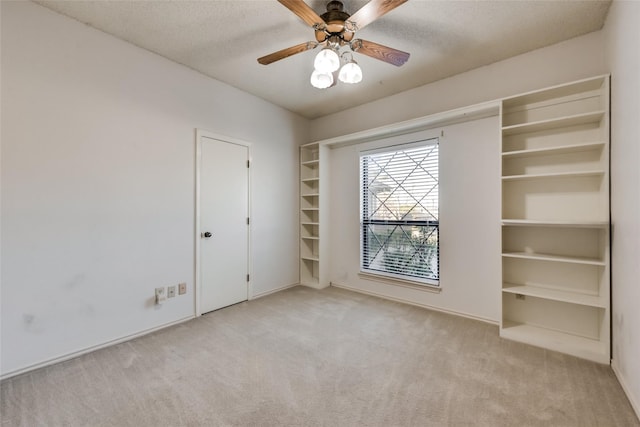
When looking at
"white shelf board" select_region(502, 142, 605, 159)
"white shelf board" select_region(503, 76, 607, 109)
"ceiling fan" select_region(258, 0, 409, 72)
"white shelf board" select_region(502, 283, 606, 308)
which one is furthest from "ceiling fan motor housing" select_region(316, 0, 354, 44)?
"white shelf board" select_region(502, 283, 606, 308)

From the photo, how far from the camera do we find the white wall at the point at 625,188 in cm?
164

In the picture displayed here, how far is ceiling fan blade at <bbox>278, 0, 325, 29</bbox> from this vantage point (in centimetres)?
163

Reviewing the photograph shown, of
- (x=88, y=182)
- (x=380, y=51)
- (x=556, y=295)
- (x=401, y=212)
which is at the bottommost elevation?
(x=556, y=295)

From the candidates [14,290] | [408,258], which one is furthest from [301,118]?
[14,290]

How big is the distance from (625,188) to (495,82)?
162 centimetres

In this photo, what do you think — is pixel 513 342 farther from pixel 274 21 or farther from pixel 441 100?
pixel 274 21

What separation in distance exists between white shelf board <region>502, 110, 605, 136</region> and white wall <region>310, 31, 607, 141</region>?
0.43 m

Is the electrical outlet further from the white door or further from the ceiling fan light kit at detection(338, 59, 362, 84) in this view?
the ceiling fan light kit at detection(338, 59, 362, 84)

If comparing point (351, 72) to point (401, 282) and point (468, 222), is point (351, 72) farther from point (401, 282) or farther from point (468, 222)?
point (401, 282)

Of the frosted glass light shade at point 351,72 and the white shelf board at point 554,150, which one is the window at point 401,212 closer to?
the white shelf board at point 554,150

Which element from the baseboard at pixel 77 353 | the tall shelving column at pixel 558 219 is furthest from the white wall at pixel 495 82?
the baseboard at pixel 77 353

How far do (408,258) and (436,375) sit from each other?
1.71 meters

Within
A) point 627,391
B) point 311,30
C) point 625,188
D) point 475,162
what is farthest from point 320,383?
point 311,30

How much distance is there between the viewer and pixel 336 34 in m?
1.98
